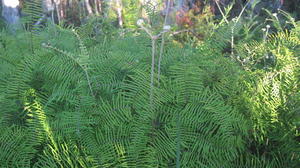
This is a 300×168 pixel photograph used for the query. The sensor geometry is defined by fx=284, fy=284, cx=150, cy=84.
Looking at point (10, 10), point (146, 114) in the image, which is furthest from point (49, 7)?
point (10, 10)

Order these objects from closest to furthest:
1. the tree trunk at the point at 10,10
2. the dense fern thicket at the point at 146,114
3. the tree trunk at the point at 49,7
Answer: the dense fern thicket at the point at 146,114, the tree trunk at the point at 49,7, the tree trunk at the point at 10,10

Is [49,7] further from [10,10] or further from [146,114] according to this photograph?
[10,10]

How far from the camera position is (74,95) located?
1049mm

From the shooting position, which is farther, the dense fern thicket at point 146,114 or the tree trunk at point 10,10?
the tree trunk at point 10,10

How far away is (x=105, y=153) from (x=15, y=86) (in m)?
0.47

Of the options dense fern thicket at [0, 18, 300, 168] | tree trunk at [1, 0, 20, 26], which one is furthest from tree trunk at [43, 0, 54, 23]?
tree trunk at [1, 0, 20, 26]

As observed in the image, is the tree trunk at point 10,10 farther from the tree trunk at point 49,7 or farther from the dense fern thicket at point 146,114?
the dense fern thicket at point 146,114

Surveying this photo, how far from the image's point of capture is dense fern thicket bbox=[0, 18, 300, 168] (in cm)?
92

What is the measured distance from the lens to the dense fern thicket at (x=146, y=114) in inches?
36.3

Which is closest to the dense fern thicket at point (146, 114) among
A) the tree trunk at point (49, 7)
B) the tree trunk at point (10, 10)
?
the tree trunk at point (49, 7)

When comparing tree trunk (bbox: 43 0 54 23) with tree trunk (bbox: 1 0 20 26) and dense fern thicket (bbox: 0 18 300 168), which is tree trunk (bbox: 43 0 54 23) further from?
tree trunk (bbox: 1 0 20 26)

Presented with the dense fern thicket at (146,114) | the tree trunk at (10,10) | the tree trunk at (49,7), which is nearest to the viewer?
the dense fern thicket at (146,114)

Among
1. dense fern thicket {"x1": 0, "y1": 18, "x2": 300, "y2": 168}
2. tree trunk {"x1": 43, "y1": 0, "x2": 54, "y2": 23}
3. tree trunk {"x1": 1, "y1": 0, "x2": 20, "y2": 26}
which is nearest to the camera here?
dense fern thicket {"x1": 0, "y1": 18, "x2": 300, "y2": 168}

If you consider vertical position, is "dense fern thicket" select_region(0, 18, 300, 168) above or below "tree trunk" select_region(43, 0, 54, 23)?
below
